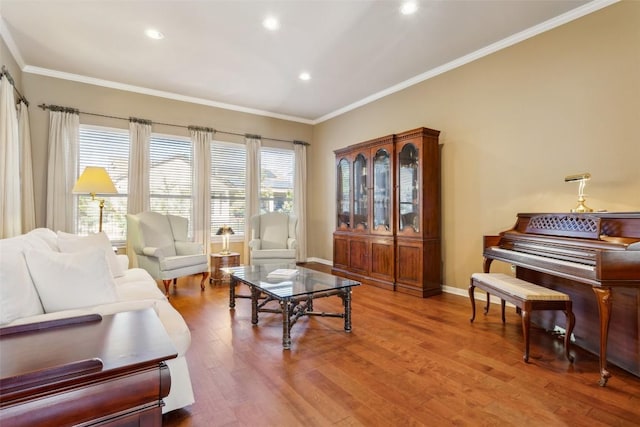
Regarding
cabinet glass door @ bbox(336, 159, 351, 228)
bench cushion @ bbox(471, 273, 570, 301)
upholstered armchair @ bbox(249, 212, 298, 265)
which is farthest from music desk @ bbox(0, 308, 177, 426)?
cabinet glass door @ bbox(336, 159, 351, 228)

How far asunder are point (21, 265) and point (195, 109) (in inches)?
174

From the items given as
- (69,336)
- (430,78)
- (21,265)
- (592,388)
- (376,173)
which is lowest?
(592,388)

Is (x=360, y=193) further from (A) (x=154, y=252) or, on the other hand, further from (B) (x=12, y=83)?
(B) (x=12, y=83)

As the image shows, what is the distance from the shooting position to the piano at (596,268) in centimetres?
197

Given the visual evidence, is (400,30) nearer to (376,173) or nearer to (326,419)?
(376,173)

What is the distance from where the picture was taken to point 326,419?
1.68 metres

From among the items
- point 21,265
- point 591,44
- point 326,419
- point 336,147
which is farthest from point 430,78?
point 21,265

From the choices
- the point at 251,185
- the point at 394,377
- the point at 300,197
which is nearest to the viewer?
the point at 394,377

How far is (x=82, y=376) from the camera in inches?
34.5

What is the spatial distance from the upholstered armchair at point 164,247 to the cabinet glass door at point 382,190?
8.30 ft

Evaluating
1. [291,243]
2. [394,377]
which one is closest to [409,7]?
[394,377]

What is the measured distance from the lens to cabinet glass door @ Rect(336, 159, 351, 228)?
530 cm

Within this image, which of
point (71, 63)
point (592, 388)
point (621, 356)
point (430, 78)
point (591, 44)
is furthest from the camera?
point (430, 78)

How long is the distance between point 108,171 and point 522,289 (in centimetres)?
534
